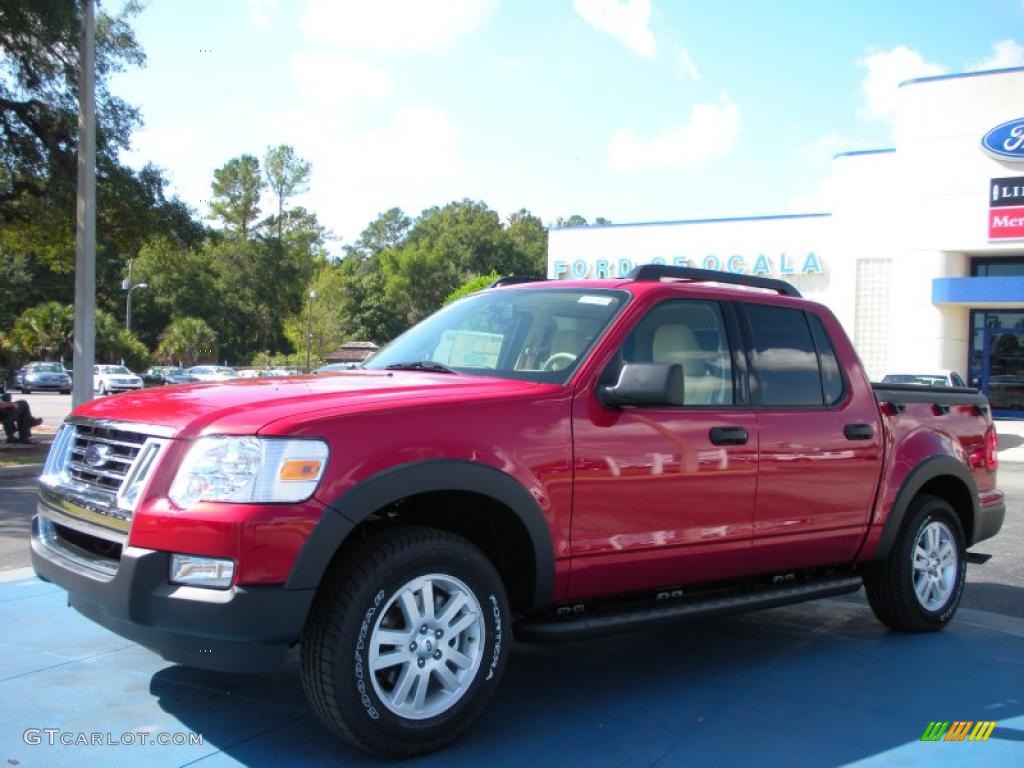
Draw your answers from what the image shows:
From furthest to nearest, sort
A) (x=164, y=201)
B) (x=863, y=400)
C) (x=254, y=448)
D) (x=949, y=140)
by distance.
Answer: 1. (x=949, y=140)
2. (x=164, y=201)
3. (x=863, y=400)
4. (x=254, y=448)


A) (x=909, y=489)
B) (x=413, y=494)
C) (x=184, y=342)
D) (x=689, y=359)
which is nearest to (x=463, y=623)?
(x=413, y=494)

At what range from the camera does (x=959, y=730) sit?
4.26 meters

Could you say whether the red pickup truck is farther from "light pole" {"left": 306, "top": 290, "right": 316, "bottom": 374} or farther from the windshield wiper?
"light pole" {"left": 306, "top": 290, "right": 316, "bottom": 374}

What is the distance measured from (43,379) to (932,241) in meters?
36.8

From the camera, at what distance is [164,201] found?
17500 millimetres

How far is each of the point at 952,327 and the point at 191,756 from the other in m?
26.7

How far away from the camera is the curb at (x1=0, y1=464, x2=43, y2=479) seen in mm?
12891

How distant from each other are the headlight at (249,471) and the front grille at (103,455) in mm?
356

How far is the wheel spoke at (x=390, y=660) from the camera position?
3561 millimetres

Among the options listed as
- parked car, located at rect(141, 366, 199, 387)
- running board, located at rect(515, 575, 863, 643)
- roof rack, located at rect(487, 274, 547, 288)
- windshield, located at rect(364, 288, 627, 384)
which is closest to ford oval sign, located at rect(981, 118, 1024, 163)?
roof rack, located at rect(487, 274, 547, 288)

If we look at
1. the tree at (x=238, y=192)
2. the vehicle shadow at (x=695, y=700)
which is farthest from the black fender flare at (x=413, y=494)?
the tree at (x=238, y=192)

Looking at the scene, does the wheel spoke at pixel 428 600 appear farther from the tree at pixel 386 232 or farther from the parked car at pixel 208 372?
the tree at pixel 386 232

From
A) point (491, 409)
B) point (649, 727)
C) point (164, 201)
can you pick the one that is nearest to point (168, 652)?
point (491, 409)

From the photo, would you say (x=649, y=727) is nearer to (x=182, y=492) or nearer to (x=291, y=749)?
(x=291, y=749)
